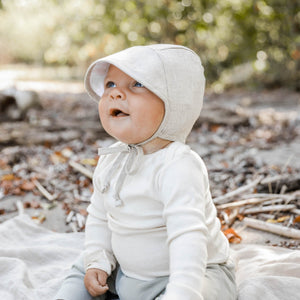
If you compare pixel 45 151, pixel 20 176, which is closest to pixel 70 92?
pixel 45 151

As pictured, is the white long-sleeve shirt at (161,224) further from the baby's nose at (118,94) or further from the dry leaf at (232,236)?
the dry leaf at (232,236)

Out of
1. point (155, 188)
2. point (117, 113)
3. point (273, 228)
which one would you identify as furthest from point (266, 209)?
point (117, 113)

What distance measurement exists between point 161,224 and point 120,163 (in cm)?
36

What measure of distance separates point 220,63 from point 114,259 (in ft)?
38.8

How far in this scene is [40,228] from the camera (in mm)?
3014

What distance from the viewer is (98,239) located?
78.9 inches

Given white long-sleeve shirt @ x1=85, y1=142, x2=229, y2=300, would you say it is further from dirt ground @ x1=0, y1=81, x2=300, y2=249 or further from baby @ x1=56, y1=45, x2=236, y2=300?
dirt ground @ x1=0, y1=81, x2=300, y2=249

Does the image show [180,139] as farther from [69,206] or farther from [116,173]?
[69,206]

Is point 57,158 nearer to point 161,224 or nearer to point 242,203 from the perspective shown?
point 242,203

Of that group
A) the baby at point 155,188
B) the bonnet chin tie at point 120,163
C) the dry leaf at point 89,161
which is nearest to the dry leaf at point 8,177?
the dry leaf at point 89,161

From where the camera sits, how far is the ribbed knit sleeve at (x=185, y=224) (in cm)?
145

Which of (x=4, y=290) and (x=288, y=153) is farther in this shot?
(x=288, y=153)

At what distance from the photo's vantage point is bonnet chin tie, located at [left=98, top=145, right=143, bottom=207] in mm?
1750

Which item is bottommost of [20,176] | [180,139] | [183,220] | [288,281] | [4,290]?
[20,176]
